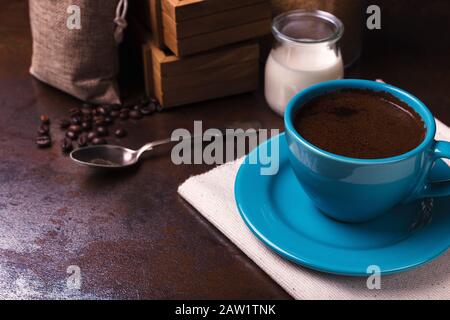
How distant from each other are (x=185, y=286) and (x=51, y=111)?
578mm

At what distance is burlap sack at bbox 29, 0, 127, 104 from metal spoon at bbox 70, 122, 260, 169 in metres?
0.20

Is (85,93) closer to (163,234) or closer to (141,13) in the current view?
(141,13)

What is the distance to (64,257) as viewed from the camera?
1048 millimetres

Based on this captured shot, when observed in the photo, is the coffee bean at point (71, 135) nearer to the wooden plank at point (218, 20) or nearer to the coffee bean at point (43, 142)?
the coffee bean at point (43, 142)

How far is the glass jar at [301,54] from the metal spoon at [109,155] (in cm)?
27

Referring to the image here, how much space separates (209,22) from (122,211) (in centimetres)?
42

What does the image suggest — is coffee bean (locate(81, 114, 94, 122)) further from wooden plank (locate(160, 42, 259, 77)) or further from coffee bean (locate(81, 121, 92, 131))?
wooden plank (locate(160, 42, 259, 77))

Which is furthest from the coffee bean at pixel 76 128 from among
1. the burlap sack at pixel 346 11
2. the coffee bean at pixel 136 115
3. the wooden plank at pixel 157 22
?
the burlap sack at pixel 346 11

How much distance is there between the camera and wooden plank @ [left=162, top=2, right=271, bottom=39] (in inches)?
51.1

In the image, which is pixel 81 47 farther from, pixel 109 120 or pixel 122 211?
pixel 122 211

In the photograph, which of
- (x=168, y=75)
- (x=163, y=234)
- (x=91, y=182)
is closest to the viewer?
(x=163, y=234)

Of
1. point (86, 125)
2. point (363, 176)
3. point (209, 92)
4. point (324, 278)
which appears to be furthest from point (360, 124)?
point (86, 125)

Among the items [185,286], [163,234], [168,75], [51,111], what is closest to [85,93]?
→ [51,111]

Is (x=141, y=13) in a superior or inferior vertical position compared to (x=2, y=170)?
superior
